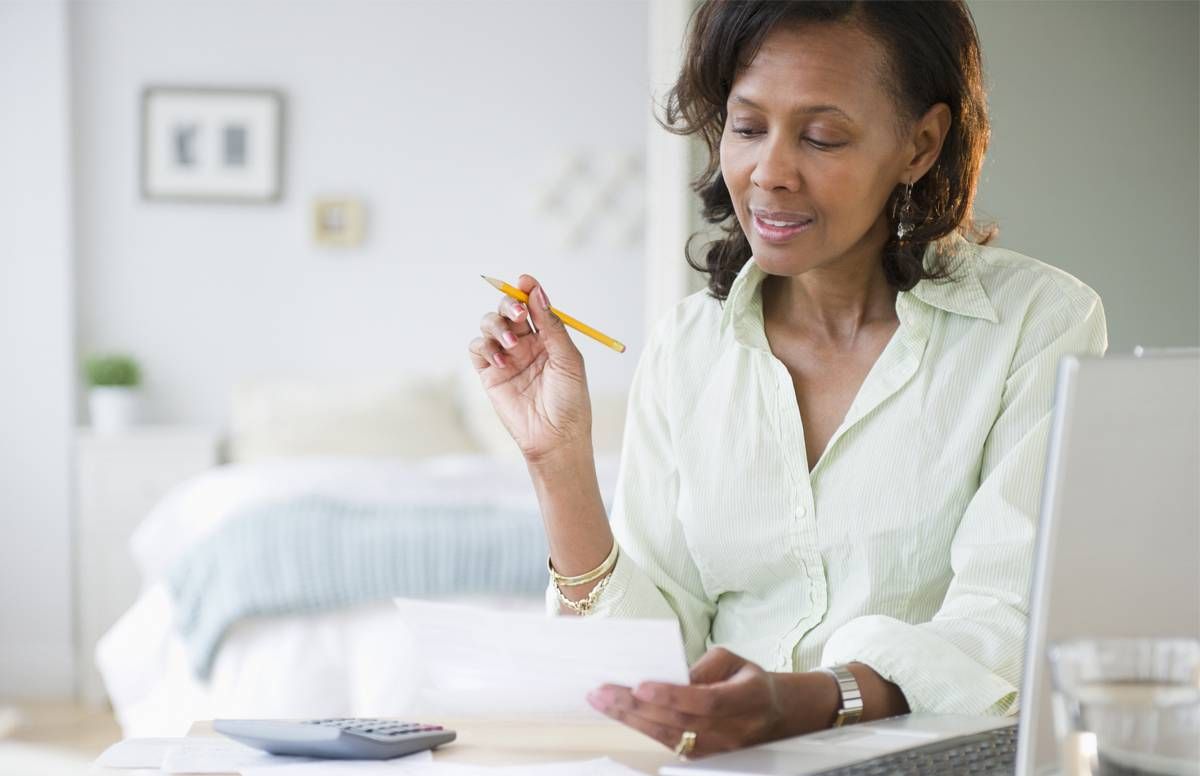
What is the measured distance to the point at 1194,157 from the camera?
1.87m

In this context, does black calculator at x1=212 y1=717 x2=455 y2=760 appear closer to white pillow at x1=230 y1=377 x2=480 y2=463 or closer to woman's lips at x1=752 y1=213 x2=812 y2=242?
woman's lips at x1=752 y1=213 x2=812 y2=242

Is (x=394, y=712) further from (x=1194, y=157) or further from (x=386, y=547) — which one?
(x=1194, y=157)

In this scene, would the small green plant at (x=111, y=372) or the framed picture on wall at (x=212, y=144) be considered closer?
the small green plant at (x=111, y=372)

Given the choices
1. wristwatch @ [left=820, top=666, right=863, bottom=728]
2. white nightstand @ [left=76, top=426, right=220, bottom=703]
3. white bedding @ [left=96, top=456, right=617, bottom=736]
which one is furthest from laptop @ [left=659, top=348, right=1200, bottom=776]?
white nightstand @ [left=76, top=426, right=220, bottom=703]

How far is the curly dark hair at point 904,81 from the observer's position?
1.29m

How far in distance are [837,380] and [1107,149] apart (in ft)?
2.40

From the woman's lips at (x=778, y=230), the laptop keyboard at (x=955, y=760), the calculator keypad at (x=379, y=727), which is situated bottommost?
the calculator keypad at (x=379, y=727)

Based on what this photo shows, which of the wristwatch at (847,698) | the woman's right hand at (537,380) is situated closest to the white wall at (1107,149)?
the woman's right hand at (537,380)

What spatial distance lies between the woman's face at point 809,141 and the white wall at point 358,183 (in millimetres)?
3757

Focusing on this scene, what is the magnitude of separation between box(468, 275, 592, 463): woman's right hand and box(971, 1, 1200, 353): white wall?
0.82 meters

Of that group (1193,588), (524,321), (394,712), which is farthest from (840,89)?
(394,712)

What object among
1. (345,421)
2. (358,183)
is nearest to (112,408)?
(345,421)

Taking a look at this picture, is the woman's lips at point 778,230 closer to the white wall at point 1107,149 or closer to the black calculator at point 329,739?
the black calculator at point 329,739

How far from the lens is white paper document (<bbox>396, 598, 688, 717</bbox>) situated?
851 millimetres
